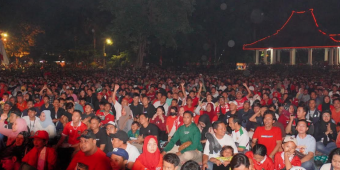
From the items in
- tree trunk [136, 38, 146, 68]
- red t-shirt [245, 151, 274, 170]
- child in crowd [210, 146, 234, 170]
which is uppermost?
tree trunk [136, 38, 146, 68]

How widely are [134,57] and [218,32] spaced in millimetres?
16154

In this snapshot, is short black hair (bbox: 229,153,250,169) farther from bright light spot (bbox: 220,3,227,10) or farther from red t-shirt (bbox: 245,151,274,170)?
bright light spot (bbox: 220,3,227,10)

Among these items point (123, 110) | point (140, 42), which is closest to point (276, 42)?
point (140, 42)

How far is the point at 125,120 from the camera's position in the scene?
29.3ft

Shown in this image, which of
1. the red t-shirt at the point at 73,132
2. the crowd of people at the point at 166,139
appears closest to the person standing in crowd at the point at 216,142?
the crowd of people at the point at 166,139

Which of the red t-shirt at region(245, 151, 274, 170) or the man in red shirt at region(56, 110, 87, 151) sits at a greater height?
the man in red shirt at region(56, 110, 87, 151)

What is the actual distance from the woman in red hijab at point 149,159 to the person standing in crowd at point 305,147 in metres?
2.60

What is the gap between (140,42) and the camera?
1364 inches

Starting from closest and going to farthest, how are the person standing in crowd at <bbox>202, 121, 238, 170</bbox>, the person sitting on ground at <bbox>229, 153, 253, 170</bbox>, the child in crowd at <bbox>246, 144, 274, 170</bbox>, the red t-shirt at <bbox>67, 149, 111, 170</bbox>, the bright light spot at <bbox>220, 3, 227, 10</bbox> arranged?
the person sitting on ground at <bbox>229, 153, 253, 170</bbox> < the red t-shirt at <bbox>67, 149, 111, 170</bbox> < the child in crowd at <bbox>246, 144, 274, 170</bbox> < the person standing in crowd at <bbox>202, 121, 238, 170</bbox> < the bright light spot at <bbox>220, 3, 227, 10</bbox>

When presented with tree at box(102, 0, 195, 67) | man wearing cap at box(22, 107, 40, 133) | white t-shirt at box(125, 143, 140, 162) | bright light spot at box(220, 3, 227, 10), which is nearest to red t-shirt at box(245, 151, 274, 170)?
white t-shirt at box(125, 143, 140, 162)

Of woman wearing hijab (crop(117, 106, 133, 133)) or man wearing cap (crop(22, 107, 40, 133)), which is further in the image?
woman wearing hijab (crop(117, 106, 133, 133))

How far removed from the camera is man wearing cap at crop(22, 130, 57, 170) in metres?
5.42

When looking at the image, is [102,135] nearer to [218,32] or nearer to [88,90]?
[88,90]

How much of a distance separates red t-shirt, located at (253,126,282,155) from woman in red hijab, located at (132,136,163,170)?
2.23 meters
